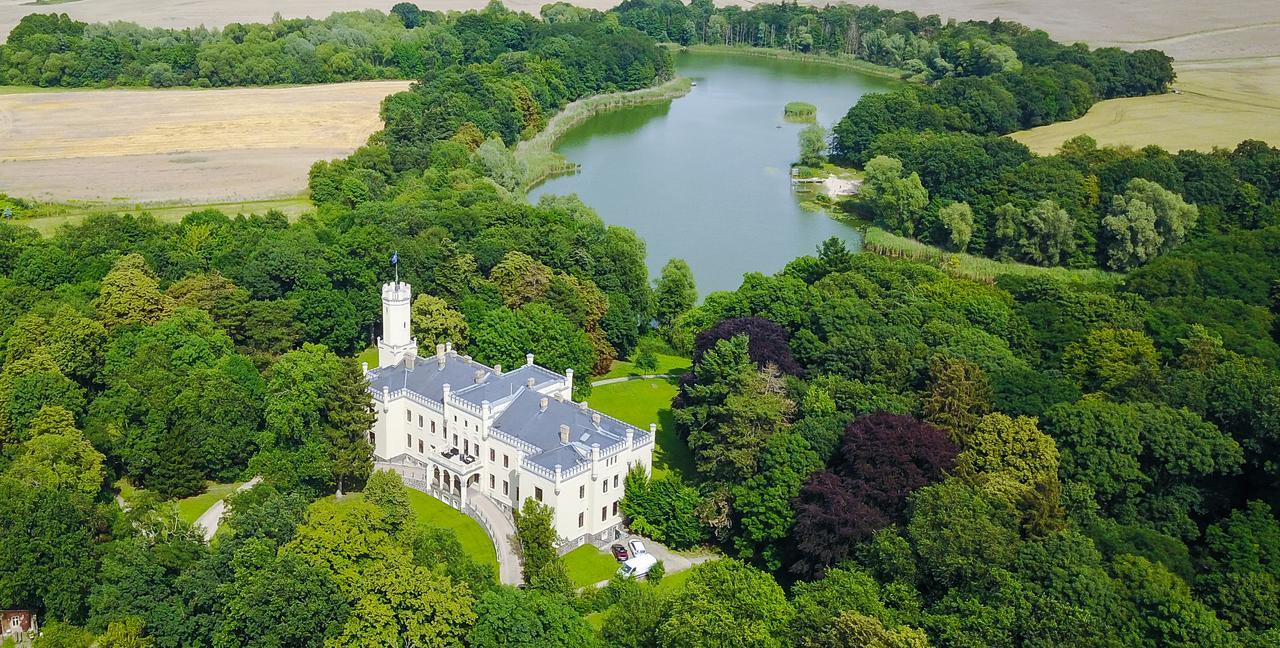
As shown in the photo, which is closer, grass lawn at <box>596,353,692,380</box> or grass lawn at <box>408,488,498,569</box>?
grass lawn at <box>408,488,498,569</box>

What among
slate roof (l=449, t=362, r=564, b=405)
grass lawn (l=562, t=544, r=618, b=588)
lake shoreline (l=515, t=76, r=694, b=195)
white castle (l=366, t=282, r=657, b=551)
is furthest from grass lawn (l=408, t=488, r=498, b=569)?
lake shoreline (l=515, t=76, r=694, b=195)

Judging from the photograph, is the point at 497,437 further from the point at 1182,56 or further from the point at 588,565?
the point at 1182,56

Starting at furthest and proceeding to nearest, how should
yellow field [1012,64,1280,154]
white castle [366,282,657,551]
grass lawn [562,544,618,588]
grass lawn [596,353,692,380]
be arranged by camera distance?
1. yellow field [1012,64,1280,154]
2. grass lawn [596,353,692,380]
3. white castle [366,282,657,551]
4. grass lawn [562,544,618,588]

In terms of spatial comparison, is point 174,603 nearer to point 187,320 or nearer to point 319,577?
point 319,577

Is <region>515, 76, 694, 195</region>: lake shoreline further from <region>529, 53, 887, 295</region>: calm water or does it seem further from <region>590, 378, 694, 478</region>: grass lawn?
<region>590, 378, 694, 478</region>: grass lawn

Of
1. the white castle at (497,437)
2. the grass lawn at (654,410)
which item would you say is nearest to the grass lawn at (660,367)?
the grass lawn at (654,410)

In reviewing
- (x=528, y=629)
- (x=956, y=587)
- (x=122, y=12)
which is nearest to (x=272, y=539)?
(x=528, y=629)

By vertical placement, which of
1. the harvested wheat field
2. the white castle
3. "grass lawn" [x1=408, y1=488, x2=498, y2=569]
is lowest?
"grass lawn" [x1=408, y1=488, x2=498, y2=569]
